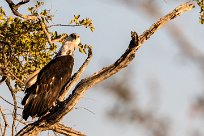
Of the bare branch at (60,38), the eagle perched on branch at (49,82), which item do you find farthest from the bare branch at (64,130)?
the bare branch at (60,38)

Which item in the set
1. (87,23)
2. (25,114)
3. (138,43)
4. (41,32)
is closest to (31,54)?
(41,32)

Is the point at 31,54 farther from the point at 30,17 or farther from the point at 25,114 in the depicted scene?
the point at 25,114

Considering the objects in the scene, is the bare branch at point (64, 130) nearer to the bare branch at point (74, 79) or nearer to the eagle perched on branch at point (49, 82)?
the eagle perched on branch at point (49, 82)

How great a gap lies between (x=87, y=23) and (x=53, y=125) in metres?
2.65

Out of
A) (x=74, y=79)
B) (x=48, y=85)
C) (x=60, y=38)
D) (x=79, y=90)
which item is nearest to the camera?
(x=79, y=90)

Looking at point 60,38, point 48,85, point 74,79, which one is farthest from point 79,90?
point 60,38

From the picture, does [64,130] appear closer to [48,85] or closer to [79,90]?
[79,90]

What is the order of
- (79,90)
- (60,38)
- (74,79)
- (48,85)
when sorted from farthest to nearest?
1. (60,38)
2. (48,85)
3. (74,79)
4. (79,90)

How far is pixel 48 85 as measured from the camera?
9.59m

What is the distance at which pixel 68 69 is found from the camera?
10008 millimetres

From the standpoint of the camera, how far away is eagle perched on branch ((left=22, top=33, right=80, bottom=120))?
8922 millimetres

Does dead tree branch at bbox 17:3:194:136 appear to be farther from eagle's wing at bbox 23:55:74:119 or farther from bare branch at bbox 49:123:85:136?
eagle's wing at bbox 23:55:74:119

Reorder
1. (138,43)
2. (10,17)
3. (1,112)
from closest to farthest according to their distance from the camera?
(138,43) → (1,112) → (10,17)

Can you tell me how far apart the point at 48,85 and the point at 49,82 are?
0.11m
